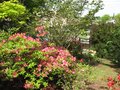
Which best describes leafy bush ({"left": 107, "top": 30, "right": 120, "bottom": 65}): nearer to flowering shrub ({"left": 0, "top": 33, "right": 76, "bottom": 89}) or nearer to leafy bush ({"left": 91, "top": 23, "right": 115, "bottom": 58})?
leafy bush ({"left": 91, "top": 23, "right": 115, "bottom": 58})

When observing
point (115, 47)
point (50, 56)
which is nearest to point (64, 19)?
point (50, 56)

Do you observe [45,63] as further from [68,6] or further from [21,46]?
[68,6]

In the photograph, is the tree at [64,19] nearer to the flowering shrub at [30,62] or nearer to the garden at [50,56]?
the garden at [50,56]

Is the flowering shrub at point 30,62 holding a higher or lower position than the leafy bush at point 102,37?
higher

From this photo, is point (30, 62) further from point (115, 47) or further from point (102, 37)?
point (102, 37)

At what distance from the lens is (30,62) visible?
8812 millimetres

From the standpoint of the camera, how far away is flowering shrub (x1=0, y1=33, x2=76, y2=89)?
8.52 meters

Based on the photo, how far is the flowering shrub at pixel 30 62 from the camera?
8.52 meters

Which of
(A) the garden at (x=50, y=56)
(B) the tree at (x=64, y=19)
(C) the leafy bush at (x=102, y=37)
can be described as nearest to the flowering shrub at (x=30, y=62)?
(A) the garden at (x=50, y=56)

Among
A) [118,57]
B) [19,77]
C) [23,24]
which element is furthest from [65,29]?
[118,57]

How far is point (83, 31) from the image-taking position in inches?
510


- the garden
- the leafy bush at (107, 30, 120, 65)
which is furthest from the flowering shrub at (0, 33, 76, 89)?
the leafy bush at (107, 30, 120, 65)

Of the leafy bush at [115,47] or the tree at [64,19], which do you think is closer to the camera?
the tree at [64,19]

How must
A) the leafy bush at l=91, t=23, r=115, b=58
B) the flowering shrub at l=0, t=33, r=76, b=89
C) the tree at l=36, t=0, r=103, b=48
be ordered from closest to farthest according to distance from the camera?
the flowering shrub at l=0, t=33, r=76, b=89 < the tree at l=36, t=0, r=103, b=48 < the leafy bush at l=91, t=23, r=115, b=58
